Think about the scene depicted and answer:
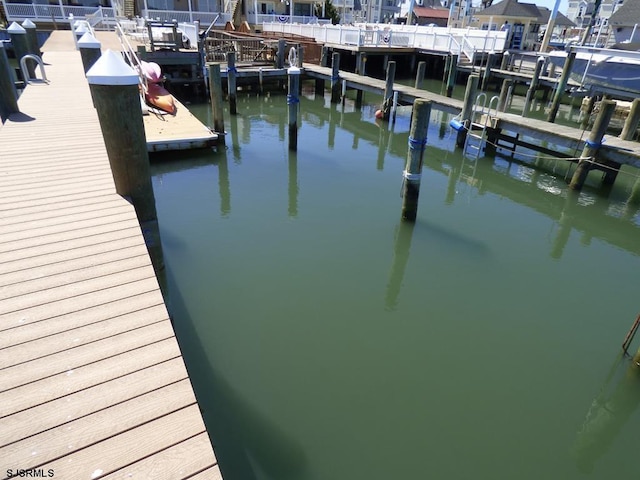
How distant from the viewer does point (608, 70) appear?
57.0 feet

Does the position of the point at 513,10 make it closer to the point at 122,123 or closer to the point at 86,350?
the point at 122,123

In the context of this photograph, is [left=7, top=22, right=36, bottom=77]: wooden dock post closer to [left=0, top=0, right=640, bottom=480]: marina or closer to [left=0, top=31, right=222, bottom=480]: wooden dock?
[left=0, top=0, right=640, bottom=480]: marina

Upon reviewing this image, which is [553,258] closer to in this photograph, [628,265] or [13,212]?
[628,265]

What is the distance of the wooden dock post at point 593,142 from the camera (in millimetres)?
8398

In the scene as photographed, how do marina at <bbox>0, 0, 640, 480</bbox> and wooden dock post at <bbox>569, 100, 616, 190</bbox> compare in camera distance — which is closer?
marina at <bbox>0, 0, 640, 480</bbox>

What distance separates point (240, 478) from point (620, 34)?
135 feet

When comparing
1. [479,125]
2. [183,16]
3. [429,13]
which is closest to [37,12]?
[183,16]

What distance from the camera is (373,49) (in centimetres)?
2264

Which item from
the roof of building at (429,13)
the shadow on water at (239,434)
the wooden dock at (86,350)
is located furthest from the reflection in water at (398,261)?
the roof of building at (429,13)

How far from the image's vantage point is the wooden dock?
2090 millimetres

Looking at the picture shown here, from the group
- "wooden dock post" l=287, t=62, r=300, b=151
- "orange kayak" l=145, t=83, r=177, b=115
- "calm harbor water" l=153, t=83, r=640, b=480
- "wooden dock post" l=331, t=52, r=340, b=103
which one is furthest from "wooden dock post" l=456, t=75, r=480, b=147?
"orange kayak" l=145, t=83, r=177, b=115

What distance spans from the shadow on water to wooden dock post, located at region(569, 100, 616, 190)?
8.87 metres

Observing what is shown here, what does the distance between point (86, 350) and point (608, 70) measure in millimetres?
21805

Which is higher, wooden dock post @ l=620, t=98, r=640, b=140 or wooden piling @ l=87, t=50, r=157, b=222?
wooden piling @ l=87, t=50, r=157, b=222
